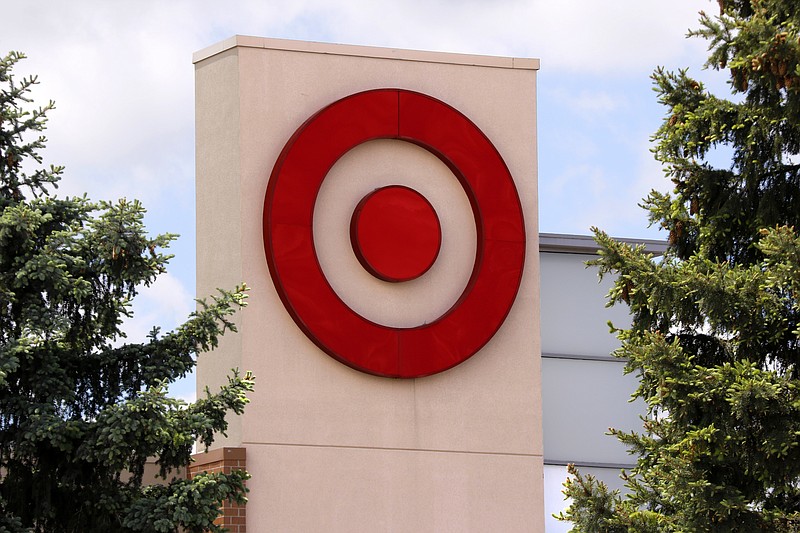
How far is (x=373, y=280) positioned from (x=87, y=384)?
4683mm

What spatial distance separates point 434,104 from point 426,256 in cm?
193

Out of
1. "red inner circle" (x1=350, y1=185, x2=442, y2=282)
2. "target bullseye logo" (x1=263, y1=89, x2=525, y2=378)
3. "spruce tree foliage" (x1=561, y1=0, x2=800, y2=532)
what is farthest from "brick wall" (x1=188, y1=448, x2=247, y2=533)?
"spruce tree foliage" (x1=561, y1=0, x2=800, y2=532)

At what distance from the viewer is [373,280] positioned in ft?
55.5

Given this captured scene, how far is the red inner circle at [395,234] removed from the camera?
16797 mm

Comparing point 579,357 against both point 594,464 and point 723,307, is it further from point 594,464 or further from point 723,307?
point 723,307

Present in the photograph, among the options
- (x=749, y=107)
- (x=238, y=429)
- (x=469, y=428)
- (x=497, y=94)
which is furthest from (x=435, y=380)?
(x=749, y=107)

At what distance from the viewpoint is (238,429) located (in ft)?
52.3

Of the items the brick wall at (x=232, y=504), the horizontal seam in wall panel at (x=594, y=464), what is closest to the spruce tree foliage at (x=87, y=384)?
the brick wall at (x=232, y=504)

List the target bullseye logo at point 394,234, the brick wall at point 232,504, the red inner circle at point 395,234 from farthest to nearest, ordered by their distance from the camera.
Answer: the red inner circle at point 395,234, the target bullseye logo at point 394,234, the brick wall at point 232,504

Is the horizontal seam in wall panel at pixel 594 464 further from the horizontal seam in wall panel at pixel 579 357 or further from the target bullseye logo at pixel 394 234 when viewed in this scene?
the target bullseye logo at pixel 394 234

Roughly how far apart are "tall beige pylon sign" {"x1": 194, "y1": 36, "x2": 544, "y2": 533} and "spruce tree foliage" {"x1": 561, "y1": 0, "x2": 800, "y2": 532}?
148 inches

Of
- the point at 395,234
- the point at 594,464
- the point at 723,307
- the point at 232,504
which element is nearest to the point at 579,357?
the point at 594,464

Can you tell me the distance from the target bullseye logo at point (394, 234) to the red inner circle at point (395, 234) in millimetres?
12

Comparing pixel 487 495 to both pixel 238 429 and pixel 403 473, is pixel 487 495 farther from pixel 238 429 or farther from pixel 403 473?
pixel 238 429
